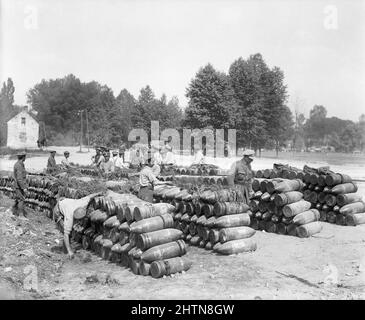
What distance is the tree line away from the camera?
161 ft

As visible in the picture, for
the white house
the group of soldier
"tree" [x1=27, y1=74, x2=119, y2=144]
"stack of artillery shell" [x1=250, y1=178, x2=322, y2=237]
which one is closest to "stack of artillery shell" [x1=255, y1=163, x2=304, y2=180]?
"stack of artillery shell" [x1=250, y1=178, x2=322, y2=237]

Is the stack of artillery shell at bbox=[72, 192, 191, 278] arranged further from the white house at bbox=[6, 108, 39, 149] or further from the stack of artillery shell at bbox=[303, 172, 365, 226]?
the white house at bbox=[6, 108, 39, 149]

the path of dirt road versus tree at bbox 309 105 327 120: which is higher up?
tree at bbox 309 105 327 120

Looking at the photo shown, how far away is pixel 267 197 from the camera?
12.1 meters

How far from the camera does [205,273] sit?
8.34 meters

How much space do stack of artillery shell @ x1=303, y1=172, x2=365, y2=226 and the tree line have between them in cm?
3480

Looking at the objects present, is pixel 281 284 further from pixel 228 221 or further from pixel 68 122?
pixel 68 122

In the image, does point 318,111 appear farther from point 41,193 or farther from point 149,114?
point 41,193

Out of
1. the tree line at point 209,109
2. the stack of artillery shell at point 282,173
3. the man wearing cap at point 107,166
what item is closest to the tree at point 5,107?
the tree line at point 209,109

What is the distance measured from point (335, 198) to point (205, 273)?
6.56m

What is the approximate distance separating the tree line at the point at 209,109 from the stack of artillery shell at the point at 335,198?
114 ft

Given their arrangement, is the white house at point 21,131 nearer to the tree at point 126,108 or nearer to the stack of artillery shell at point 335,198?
the tree at point 126,108
